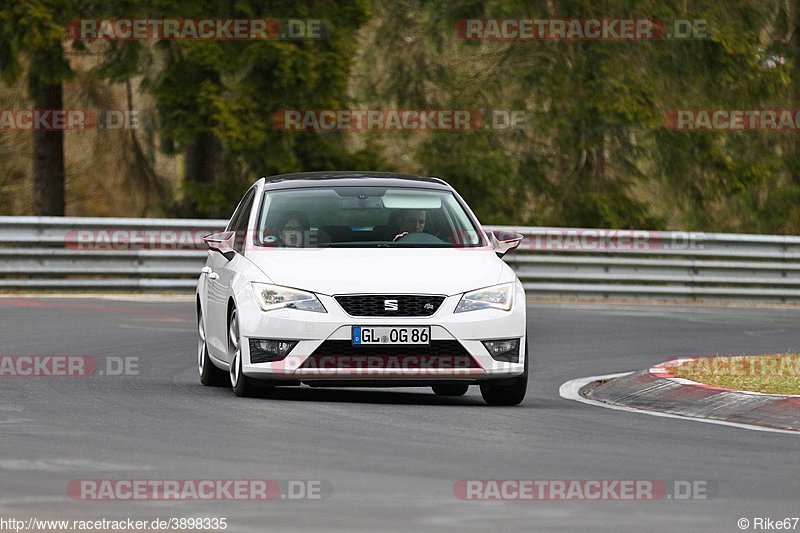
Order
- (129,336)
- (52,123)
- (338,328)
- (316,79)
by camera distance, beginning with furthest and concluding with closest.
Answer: (52,123) < (316,79) < (129,336) < (338,328)

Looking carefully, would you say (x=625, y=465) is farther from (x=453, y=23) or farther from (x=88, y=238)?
(x=453, y=23)

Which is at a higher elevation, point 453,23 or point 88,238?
point 453,23

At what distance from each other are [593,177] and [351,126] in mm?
6019

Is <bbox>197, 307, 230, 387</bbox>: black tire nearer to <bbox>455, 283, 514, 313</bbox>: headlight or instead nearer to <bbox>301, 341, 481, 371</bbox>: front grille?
<bbox>301, 341, 481, 371</bbox>: front grille

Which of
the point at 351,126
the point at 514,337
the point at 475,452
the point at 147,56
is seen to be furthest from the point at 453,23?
the point at 475,452

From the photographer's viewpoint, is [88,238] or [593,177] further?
[593,177]

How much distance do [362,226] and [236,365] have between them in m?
1.46

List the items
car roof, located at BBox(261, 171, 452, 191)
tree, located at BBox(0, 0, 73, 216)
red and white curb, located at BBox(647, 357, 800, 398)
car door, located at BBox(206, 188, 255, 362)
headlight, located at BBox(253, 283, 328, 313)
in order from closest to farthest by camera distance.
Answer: headlight, located at BBox(253, 283, 328, 313) → red and white curb, located at BBox(647, 357, 800, 398) → car door, located at BBox(206, 188, 255, 362) → car roof, located at BBox(261, 171, 452, 191) → tree, located at BBox(0, 0, 73, 216)

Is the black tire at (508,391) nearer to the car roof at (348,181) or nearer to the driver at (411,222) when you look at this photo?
the driver at (411,222)

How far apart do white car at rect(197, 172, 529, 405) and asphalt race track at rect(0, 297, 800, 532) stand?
24cm

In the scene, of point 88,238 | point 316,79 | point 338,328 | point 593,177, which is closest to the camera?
point 338,328

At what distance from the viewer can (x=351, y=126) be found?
3256 cm

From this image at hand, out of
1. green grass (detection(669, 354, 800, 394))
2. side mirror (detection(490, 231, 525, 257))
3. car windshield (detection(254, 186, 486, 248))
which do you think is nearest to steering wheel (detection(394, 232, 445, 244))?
car windshield (detection(254, 186, 486, 248))

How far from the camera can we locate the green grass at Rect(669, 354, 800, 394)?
12.9 metres
